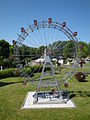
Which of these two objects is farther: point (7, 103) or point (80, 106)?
point (7, 103)

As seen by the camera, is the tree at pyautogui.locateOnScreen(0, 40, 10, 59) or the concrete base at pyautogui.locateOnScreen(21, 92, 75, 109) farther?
the tree at pyautogui.locateOnScreen(0, 40, 10, 59)

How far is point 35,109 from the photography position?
1053cm

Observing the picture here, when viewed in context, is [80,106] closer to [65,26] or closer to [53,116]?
[53,116]

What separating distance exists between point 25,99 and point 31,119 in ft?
11.6

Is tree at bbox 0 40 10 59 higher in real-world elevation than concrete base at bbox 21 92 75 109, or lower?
higher

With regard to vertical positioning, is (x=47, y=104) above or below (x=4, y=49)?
below

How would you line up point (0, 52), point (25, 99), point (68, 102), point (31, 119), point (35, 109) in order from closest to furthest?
point (31, 119)
point (35, 109)
point (68, 102)
point (25, 99)
point (0, 52)

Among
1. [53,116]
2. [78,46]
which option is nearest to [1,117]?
[53,116]

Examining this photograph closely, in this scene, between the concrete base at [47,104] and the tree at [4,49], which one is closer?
the concrete base at [47,104]

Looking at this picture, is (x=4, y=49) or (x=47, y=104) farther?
(x=4, y=49)

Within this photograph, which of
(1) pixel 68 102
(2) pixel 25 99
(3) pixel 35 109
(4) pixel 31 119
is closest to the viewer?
(4) pixel 31 119

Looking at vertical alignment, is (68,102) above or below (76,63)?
below

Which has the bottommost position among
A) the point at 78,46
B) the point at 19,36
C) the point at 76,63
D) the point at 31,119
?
the point at 31,119

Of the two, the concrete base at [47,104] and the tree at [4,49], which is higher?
the tree at [4,49]
